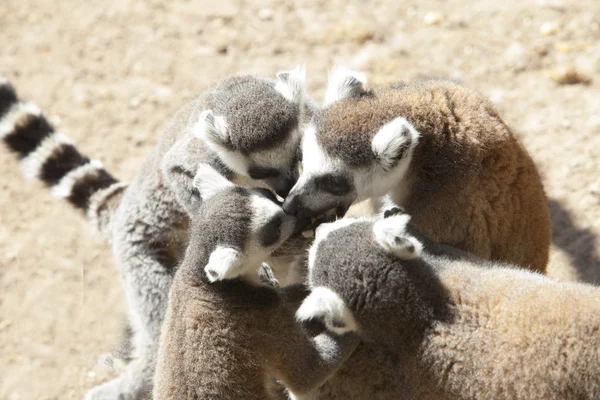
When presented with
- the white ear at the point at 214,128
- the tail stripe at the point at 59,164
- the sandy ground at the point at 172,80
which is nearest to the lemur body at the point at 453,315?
the white ear at the point at 214,128

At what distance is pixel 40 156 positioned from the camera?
609 centimetres

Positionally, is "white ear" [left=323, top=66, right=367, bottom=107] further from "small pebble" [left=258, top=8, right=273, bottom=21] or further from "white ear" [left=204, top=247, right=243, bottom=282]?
"small pebble" [left=258, top=8, right=273, bottom=21]

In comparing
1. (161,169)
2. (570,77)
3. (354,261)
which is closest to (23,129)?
(161,169)

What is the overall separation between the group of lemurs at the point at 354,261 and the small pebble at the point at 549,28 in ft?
9.42

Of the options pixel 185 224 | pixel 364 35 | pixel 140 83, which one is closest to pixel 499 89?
pixel 364 35

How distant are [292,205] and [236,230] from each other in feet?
1.72

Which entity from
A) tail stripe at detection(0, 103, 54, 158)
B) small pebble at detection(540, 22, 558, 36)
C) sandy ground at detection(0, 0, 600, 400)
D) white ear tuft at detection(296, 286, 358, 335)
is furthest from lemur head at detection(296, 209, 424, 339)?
small pebble at detection(540, 22, 558, 36)

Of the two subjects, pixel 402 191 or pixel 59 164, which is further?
pixel 59 164

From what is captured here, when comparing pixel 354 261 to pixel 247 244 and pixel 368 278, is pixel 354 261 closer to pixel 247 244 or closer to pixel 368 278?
pixel 368 278

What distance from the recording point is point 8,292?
6461 millimetres

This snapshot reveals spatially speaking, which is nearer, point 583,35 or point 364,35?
point 583,35

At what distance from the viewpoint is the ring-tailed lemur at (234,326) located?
3988mm

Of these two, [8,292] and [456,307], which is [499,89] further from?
[8,292]

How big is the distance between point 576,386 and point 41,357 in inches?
176
